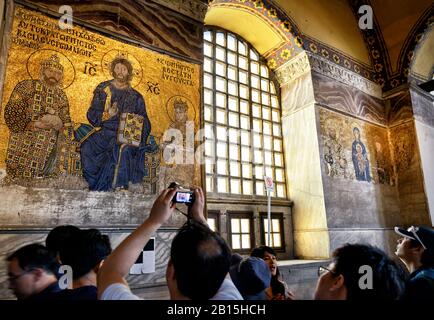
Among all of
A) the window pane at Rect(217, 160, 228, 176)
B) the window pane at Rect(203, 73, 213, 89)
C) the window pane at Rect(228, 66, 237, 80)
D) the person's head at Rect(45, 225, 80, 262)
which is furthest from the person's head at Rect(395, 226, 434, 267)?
the window pane at Rect(228, 66, 237, 80)

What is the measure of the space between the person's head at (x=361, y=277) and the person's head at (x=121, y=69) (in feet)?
14.0

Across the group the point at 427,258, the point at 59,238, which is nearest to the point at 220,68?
the point at 427,258

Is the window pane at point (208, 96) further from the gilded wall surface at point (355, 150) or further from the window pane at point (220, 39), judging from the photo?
the gilded wall surface at point (355, 150)

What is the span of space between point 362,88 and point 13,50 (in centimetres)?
848

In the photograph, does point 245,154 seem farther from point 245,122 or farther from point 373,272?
point 373,272

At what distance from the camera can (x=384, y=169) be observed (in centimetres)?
891

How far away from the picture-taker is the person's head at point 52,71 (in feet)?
13.8

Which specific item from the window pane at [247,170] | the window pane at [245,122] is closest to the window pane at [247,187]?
the window pane at [247,170]

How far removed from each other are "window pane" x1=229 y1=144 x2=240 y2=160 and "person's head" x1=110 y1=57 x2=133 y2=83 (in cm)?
308

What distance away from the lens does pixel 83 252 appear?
72.6 inches

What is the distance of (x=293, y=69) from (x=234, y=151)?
2873mm

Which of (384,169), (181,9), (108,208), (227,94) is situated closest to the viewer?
(108,208)

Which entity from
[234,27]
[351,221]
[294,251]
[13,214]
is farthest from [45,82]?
[351,221]
